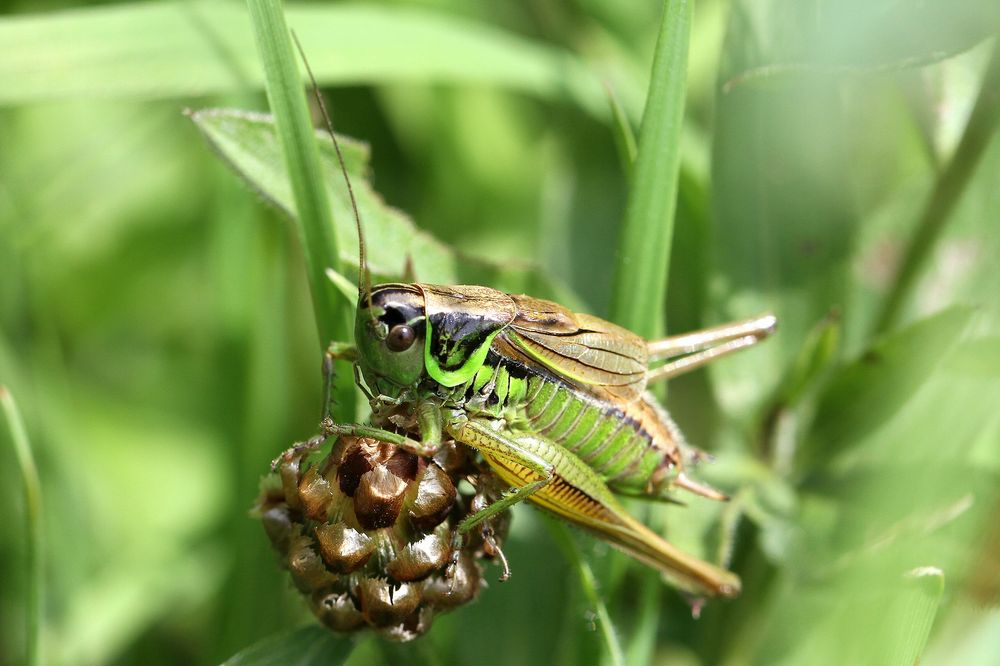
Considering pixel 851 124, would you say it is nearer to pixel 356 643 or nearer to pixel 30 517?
pixel 356 643

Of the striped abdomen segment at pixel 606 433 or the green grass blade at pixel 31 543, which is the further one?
the striped abdomen segment at pixel 606 433

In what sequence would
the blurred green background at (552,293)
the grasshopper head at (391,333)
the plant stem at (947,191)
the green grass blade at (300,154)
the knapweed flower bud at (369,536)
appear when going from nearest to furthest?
the knapweed flower bud at (369,536) < the green grass blade at (300,154) < the grasshopper head at (391,333) < the blurred green background at (552,293) < the plant stem at (947,191)

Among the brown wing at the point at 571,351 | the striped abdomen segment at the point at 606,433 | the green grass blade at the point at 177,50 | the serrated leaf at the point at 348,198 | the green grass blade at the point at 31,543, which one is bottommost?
the green grass blade at the point at 31,543

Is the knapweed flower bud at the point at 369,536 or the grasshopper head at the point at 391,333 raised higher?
the grasshopper head at the point at 391,333

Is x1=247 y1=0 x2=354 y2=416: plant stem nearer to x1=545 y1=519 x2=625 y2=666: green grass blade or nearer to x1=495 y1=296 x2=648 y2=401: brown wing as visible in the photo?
x1=495 y1=296 x2=648 y2=401: brown wing

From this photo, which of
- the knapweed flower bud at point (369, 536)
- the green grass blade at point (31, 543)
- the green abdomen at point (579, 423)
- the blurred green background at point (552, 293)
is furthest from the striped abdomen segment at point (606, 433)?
the green grass blade at point (31, 543)

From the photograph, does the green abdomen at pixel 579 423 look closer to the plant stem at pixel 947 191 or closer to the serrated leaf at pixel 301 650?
the serrated leaf at pixel 301 650

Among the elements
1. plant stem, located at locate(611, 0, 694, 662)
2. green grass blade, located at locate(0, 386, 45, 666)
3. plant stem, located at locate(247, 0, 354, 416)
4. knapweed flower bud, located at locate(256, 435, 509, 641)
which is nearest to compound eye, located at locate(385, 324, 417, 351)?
plant stem, located at locate(247, 0, 354, 416)
